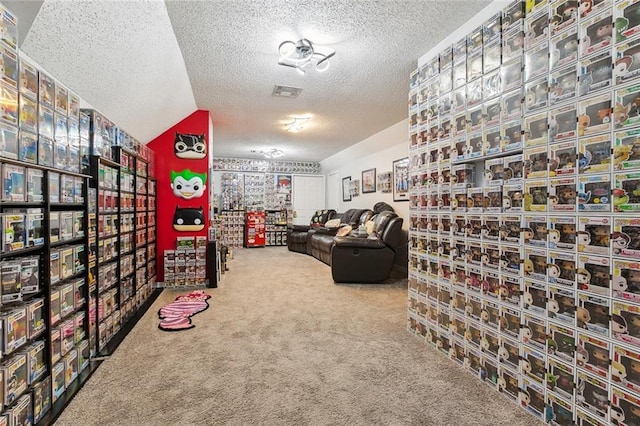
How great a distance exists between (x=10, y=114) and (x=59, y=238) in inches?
30.2

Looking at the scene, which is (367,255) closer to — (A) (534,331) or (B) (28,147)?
(A) (534,331)

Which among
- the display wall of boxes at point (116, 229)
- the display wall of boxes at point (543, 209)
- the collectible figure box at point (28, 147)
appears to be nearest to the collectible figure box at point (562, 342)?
the display wall of boxes at point (543, 209)

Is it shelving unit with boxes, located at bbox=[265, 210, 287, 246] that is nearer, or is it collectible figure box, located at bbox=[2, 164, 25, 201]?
collectible figure box, located at bbox=[2, 164, 25, 201]

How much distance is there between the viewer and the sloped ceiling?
1886 mm

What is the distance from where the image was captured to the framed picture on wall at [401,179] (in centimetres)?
532

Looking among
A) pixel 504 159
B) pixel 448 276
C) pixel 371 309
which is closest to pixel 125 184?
pixel 371 309

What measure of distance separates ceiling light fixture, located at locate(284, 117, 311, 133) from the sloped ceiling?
2.26 feet

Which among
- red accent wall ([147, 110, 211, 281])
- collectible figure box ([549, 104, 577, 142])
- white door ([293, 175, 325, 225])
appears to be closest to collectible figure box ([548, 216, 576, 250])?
collectible figure box ([549, 104, 577, 142])

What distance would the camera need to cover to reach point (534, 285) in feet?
5.65

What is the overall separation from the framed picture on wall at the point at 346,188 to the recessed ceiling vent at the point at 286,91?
162 inches

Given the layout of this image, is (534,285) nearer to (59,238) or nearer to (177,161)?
(59,238)

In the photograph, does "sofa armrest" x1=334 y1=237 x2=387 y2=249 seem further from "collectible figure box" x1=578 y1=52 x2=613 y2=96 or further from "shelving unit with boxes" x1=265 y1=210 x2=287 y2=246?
"shelving unit with boxes" x1=265 y1=210 x2=287 y2=246

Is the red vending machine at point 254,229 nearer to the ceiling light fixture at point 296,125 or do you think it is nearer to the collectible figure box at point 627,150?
the ceiling light fixture at point 296,125

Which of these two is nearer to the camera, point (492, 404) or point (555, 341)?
point (555, 341)
